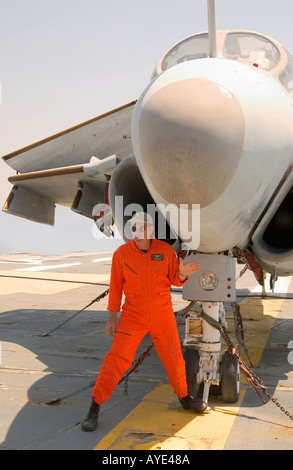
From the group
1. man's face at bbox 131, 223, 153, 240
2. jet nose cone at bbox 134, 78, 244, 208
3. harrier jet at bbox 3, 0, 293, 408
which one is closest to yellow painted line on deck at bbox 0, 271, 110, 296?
harrier jet at bbox 3, 0, 293, 408

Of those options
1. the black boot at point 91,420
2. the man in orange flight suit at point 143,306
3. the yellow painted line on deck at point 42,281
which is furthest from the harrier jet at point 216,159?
the yellow painted line on deck at point 42,281

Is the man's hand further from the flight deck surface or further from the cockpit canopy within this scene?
the cockpit canopy

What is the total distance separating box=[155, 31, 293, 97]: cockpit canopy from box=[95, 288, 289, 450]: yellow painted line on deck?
2931mm

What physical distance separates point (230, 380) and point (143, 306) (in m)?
1.15

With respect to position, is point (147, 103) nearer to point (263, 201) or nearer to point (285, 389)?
point (263, 201)

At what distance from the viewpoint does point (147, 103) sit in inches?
132

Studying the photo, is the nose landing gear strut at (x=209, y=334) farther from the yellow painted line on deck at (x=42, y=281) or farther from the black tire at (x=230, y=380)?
the yellow painted line on deck at (x=42, y=281)

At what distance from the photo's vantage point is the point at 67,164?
8.73m

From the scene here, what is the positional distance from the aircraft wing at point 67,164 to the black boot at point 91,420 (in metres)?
3.96

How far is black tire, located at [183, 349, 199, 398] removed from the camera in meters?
4.46

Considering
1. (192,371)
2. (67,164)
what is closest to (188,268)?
(192,371)

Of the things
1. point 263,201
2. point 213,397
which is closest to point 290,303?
point 213,397

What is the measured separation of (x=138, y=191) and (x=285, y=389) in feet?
8.48

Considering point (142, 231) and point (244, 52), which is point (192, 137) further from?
point (244, 52)
